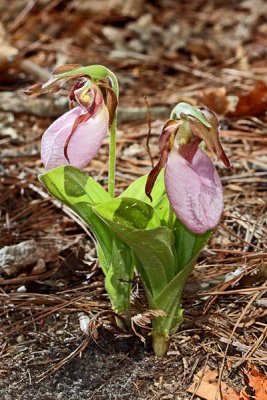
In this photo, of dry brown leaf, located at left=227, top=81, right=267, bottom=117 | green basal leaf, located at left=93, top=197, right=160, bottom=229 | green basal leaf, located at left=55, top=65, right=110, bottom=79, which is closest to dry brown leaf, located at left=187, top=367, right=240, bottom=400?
green basal leaf, located at left=93, top=197, right=160, bottom=229

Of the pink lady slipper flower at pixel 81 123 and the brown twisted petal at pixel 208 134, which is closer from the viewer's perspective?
the brown twisted petal at pixel 208 134

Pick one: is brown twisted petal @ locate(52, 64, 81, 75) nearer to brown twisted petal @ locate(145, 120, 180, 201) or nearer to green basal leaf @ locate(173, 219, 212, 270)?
brown twisted petal @ locate(145, 120, 180, 201)

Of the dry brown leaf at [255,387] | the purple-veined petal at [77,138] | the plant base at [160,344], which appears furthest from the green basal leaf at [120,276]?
the dry brown leaf at [255,387]

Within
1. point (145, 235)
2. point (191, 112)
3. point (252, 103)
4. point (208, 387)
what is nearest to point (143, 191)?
point (145, 235)

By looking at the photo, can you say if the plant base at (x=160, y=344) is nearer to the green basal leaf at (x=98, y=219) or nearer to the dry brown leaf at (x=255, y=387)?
the green basal leaf at (x=98, y=219)

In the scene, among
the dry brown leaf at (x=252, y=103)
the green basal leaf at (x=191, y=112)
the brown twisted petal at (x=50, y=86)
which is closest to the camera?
the green basal leaf at (x=191, y=112)

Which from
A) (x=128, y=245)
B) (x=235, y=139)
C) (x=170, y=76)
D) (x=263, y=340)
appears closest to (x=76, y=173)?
(x=128, y=245)

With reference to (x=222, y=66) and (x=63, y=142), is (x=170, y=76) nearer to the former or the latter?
(x=222, y=66)
